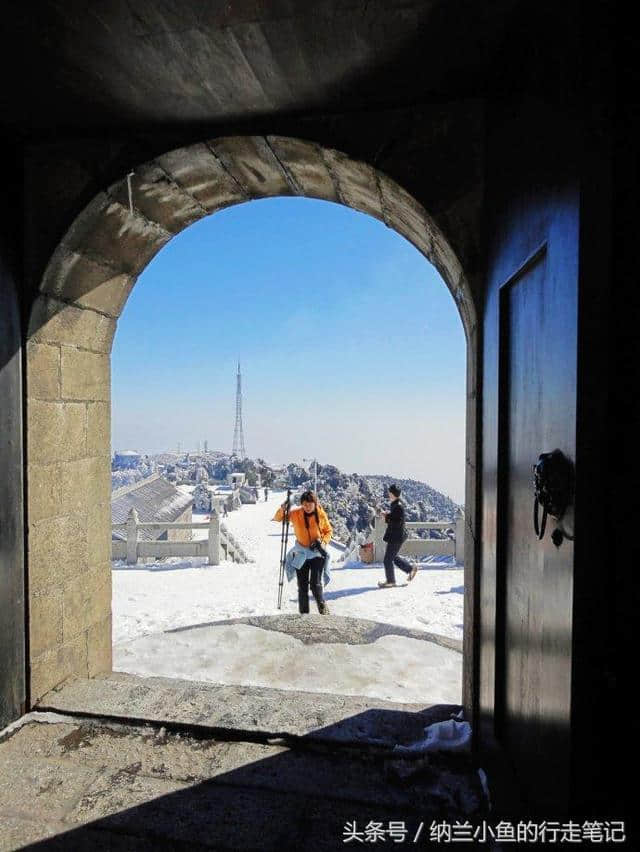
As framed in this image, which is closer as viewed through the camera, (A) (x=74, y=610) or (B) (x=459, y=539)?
(A) (x=74, y=610)

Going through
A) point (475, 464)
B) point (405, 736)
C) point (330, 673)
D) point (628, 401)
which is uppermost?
point (628, 401)

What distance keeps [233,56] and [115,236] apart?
1290mm

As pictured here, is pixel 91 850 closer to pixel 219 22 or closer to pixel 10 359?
pixel 10 359

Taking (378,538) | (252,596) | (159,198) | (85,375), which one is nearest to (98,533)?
(85,375)

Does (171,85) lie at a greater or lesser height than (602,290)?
greater

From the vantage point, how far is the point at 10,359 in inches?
96.4

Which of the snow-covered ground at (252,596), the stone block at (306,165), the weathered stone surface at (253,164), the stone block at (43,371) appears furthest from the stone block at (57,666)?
the stone block at (306,165)

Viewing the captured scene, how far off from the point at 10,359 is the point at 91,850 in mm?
2143

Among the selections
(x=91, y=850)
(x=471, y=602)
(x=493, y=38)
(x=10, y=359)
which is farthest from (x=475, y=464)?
(x=10, y=359)

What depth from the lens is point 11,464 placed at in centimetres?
245

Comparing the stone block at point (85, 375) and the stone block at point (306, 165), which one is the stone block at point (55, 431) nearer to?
the stone block at point (85, 375)

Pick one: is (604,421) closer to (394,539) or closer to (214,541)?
(394,539)

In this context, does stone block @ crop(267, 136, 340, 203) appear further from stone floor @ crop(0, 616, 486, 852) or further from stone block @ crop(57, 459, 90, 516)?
stone floor @ crop(0, 616, 486, 852)

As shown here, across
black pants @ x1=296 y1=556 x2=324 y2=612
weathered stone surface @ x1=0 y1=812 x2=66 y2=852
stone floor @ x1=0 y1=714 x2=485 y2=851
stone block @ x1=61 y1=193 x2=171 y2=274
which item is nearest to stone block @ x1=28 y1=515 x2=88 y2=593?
stone floor @ x1=0 y1=714 x2=485 y2=851
